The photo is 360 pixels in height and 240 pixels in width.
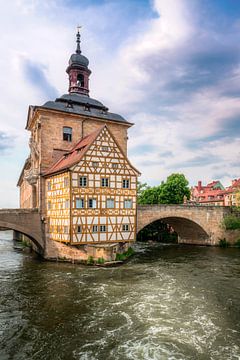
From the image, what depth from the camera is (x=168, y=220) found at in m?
31.0

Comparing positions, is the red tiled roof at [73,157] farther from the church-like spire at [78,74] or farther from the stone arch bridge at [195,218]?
the church-like spire at [78,74]

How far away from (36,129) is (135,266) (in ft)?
47.5

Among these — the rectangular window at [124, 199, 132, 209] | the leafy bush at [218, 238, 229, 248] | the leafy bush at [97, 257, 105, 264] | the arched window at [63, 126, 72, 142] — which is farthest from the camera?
the leafy bush at [218, 238, 229, 248]

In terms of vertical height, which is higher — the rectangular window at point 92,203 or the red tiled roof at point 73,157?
the red tiled roof at point 73,157

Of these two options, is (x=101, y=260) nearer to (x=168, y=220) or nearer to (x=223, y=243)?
(x=168, y=220)

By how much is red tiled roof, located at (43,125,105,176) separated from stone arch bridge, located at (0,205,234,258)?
3.88 m

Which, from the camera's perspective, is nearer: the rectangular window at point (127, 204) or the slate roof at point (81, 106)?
the rectangular window at point (127, 204)

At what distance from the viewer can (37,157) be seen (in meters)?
24.0

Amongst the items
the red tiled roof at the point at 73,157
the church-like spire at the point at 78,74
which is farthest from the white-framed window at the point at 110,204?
the church-like spire at the point at 78,74

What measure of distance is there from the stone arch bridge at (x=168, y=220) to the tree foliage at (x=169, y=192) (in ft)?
22.0

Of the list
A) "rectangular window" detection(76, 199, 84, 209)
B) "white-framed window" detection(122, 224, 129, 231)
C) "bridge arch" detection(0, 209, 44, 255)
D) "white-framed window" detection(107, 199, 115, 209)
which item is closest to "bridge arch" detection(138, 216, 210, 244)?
"white-framed window" detection(122, 224, 129, 231)

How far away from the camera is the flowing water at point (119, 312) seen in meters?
8.31

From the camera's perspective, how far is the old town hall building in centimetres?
1905

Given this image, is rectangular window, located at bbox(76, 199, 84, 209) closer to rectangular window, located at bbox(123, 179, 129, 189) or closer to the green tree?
rectangular window, located at bbox(123, 179, 129, 189)
